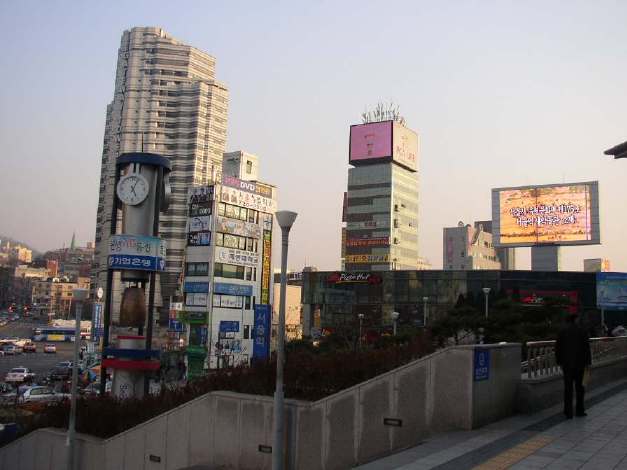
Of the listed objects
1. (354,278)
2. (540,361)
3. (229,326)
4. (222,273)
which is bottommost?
(229,326)

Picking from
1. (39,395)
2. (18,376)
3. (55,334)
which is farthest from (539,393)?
(55,334)

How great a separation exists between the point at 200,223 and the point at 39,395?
46674 mm

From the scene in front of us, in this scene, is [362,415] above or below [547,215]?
below

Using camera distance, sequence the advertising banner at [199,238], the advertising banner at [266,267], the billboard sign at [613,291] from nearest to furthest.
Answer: the billboard sign at [613,291], the advertising banner at [199,238], the advertising banner at [266,267]

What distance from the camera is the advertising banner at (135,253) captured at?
98.5 ft

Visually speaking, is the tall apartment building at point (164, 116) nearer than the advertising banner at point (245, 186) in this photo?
No

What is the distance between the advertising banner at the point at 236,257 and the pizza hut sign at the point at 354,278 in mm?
13974

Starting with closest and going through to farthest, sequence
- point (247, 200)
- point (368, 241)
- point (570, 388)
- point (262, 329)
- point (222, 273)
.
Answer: point (570, 388) → point (262, 329) → point (222, 273) → point (247, 200) → point (368, 241)

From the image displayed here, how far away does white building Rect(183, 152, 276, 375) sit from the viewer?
275 ft

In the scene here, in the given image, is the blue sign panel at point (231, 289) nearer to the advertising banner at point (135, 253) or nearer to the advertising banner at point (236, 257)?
the advertising banner at point (236, 257)

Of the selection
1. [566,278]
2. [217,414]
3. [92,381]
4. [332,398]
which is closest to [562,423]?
[332,398]

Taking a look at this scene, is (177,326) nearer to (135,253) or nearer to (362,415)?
(135,253)

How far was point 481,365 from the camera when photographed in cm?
1181

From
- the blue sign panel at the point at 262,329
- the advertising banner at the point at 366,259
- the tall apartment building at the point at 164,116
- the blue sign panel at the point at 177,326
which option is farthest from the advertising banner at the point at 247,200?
the advertising banner at the point at 366,259
